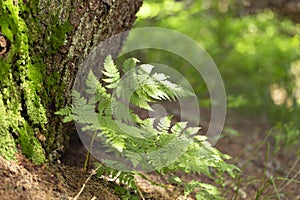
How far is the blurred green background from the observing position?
17.7ft

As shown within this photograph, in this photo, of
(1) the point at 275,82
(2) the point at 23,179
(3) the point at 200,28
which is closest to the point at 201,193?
(2) the point at 23,179

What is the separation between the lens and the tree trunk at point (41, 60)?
2.21 metres

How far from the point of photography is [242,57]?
6113 mm

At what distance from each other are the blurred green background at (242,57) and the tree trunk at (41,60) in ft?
7.90

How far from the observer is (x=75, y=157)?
2895 millimetres

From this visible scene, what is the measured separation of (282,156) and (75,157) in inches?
88.0

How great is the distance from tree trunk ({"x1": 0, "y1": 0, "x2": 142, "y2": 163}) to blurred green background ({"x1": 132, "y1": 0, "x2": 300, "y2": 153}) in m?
2.41

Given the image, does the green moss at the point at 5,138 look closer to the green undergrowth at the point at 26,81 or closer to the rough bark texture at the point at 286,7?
the green undergrowth at the point at 26,81

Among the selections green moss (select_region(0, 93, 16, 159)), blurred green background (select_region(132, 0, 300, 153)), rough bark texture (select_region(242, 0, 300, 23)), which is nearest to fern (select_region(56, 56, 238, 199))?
green moss (select_region(0, 93, 16, 159))

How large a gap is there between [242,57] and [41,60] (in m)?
4.10

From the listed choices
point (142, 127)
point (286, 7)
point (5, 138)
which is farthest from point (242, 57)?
point (5, 138)

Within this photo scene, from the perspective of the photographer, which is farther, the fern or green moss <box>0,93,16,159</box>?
the fern

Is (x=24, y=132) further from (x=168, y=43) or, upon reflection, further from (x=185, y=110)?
(x=168, y=43)

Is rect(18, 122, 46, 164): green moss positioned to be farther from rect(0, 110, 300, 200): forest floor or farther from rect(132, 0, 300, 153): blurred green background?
rect(132, 0, 300, 153): blurred green background
